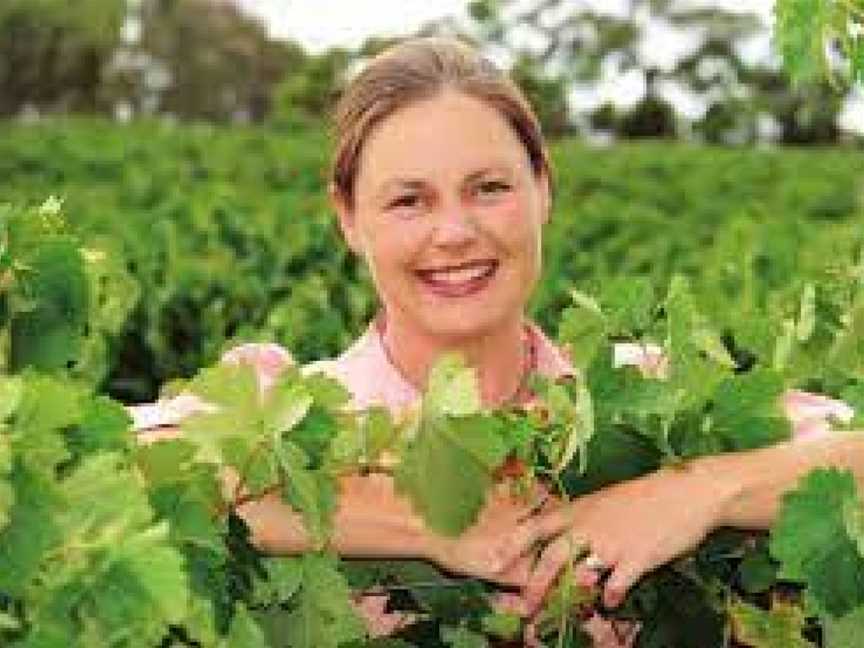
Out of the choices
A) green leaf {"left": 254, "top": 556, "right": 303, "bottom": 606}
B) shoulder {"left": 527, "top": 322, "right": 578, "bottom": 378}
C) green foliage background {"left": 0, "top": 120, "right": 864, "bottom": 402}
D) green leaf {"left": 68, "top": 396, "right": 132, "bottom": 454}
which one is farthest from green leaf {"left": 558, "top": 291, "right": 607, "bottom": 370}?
green leaf {"left": 68, "top": 396, "right": 132, "bottom": 454}

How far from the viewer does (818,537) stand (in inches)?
82.6

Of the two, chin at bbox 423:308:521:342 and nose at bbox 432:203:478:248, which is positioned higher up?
nose at bbox 432:203:478:248

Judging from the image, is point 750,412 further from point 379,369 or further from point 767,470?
point 379,369

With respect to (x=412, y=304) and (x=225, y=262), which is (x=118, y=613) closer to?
(x=412, y=304)

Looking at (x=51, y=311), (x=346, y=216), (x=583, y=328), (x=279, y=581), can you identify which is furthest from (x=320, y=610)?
(x=346, y=216)

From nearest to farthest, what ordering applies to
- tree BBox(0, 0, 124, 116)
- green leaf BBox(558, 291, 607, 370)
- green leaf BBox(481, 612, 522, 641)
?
green leaf BBox(481, 612, 522, 641)
green leaf BBox(558, 291, 607, 370)
tree BBox(0, 0, 124, 116)

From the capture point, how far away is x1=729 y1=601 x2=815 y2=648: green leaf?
2373 millimetres

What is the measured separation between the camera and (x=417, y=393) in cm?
289

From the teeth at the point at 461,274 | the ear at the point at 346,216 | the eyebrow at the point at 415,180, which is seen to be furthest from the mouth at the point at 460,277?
the ear at the point at 346,216

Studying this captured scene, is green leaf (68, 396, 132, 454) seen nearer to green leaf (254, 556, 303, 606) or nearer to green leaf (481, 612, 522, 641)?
green leaf (254, 556, 303, 606)

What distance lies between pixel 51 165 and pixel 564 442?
83.1 feet

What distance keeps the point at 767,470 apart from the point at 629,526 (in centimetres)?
17

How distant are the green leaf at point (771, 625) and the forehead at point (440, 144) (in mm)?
638

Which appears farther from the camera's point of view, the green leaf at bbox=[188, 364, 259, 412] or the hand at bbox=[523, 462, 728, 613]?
the hand at bbox=[523, 462, 728, 613]
